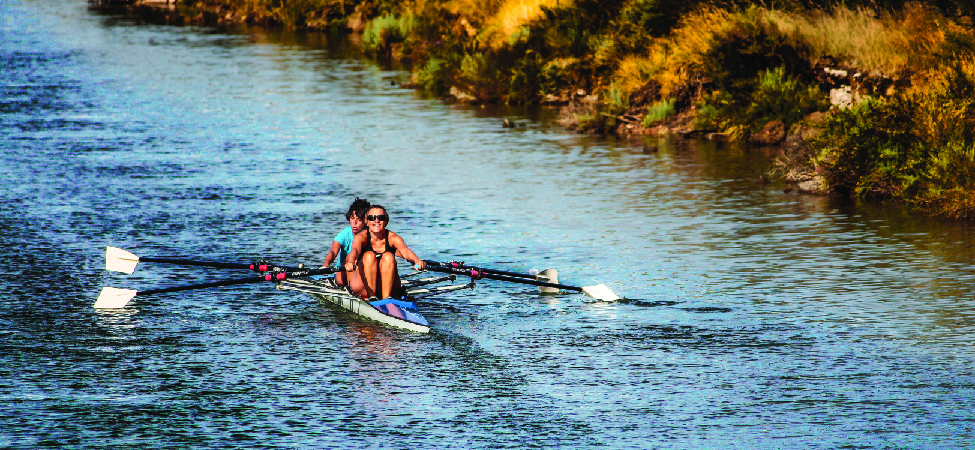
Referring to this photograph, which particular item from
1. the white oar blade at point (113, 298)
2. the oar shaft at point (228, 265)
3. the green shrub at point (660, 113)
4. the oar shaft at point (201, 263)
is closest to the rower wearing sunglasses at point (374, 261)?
the oar shaft at point (228, 265)

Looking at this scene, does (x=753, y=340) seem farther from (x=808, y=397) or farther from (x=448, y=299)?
(x=448, y=299)

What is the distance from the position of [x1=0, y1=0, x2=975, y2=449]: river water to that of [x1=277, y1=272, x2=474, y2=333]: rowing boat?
160 mm

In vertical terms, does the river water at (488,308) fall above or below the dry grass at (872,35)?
below

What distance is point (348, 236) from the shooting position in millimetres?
14422

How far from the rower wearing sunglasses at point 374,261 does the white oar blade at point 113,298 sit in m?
2.14

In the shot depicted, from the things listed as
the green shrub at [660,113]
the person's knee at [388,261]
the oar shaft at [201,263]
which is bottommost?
the oar shaft at [201,263]

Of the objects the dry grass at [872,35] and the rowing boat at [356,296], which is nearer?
the rowing boat at [356,296]

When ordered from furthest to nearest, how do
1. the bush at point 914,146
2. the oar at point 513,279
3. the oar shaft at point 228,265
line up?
the bush at point 914,146 < the oar shaft at point 228,265 < the oar at point 513,279

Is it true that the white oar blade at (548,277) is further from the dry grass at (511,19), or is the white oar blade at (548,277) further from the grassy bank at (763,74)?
the dry grass at (511,19)

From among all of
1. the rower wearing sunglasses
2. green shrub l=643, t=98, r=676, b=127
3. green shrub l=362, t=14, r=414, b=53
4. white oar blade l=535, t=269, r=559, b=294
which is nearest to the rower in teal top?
the rower wearing sunglasses

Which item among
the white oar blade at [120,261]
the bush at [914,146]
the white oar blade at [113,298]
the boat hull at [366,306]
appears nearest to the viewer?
the boat hull at [366,306]

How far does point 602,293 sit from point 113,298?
4698 millimetres

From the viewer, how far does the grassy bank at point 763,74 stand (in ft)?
65.3

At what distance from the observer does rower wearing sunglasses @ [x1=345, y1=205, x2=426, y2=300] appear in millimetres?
13750
